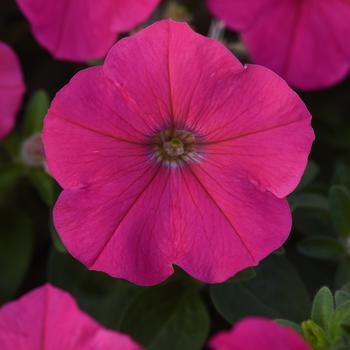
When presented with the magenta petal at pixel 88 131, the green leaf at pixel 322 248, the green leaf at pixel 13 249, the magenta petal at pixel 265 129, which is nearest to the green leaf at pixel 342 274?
the green leaf at pixel 322 248

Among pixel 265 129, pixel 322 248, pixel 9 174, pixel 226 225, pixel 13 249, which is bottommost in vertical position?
pixel 13 249

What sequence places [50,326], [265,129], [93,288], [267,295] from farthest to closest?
[93,288] < [267,295] < [265,129] < [50,326]

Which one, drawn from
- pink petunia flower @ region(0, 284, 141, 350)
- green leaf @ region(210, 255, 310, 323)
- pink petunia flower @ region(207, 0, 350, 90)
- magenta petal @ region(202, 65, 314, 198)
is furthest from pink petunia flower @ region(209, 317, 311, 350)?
pink petunia flower @ region(207, 0, 350, 90)

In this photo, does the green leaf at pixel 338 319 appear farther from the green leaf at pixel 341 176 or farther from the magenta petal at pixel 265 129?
the green leaf at pixel 341 176

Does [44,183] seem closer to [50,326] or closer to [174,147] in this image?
[174,147]

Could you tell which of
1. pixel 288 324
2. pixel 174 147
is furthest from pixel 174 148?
pixel 288 324

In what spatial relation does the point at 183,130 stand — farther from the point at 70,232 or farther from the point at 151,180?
the point at 70,232

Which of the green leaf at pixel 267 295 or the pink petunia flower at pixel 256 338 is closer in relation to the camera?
the pink petunia flower at pixel 256 338
